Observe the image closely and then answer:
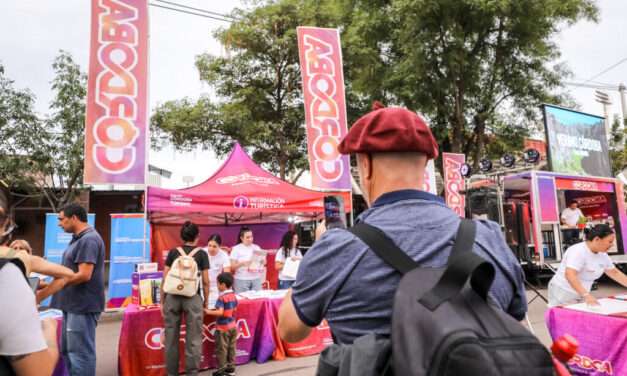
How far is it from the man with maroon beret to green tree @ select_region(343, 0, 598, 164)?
13.3 m

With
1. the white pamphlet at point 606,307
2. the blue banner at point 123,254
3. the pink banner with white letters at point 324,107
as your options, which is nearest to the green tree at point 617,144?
the pink banner with white letters at point 324,107

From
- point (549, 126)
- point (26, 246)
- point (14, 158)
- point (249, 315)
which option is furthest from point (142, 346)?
point (549, 126)

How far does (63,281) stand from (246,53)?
1350 centimetres

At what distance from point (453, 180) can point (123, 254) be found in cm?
893

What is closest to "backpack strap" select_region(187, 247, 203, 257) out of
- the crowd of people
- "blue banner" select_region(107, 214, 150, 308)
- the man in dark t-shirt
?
the man in dark t-shirt

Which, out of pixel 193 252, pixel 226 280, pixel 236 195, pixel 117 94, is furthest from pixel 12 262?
pixel 236 195

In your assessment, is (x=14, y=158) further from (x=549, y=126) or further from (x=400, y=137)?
(x=549, y=126)

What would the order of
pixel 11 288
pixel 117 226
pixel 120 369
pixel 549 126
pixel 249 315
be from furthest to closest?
pixel 549 126, pixel 117 226, pixel 249 315, pixel 120 369, pixel 11 288

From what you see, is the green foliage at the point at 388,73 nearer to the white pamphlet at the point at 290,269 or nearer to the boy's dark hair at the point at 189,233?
the white pamphlet at the point at 290,269

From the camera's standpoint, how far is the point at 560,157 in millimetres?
12148

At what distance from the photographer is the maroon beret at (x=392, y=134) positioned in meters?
1.09

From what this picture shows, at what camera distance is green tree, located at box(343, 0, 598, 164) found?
13.4m

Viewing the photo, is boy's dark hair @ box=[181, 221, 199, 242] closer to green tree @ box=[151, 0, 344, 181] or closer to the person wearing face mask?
the person wearing face mask

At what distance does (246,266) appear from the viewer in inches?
264
